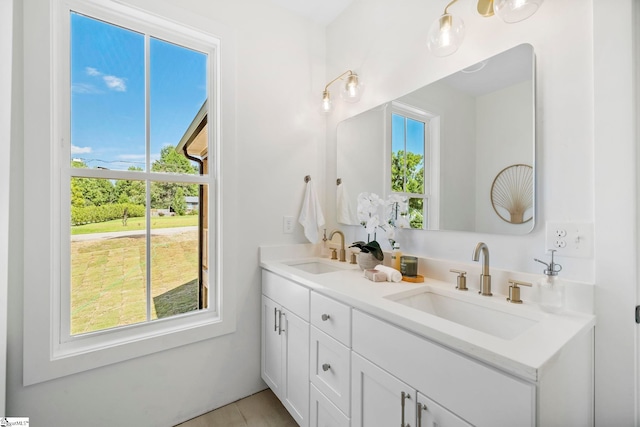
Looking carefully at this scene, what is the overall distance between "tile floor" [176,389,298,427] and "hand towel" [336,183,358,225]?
1.25 metres

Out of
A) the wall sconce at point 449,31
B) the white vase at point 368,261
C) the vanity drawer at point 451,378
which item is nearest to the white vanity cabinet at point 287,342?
the white vase at point 368,261

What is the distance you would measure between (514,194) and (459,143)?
1.16 feet

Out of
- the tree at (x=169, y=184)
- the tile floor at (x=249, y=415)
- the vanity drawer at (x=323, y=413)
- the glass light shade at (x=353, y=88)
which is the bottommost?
the tile floor at (x=249, y=415)

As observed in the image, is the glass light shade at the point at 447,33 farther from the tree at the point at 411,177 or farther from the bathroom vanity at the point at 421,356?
the bathroom vanity at the point at 421,356

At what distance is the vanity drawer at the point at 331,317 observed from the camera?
1139 mm

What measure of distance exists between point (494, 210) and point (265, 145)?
54.6 inches

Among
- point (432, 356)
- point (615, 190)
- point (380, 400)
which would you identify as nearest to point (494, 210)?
point (615, 190)

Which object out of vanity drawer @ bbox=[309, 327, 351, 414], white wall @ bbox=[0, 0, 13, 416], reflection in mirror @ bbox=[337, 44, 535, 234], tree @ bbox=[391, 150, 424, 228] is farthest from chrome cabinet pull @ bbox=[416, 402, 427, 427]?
white wall @ bbox=[0, 0, 13, 416]

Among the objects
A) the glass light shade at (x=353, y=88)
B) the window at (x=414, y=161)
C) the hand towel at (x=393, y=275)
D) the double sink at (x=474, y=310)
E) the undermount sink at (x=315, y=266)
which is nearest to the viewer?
the double sink at (x=474, y=310)

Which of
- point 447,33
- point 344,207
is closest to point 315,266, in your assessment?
point 344,207

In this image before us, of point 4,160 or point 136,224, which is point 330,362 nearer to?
point 136,224

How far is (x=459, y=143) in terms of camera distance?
4.37 ft

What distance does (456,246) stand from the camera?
1343 millimetres

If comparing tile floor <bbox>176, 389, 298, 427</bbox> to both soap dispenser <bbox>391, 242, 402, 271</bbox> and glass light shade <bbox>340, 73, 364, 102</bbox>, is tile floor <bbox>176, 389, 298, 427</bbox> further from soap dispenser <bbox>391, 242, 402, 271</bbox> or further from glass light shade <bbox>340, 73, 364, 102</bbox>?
glass light shade <bbox>340, 73, 364, 102</bbox>
